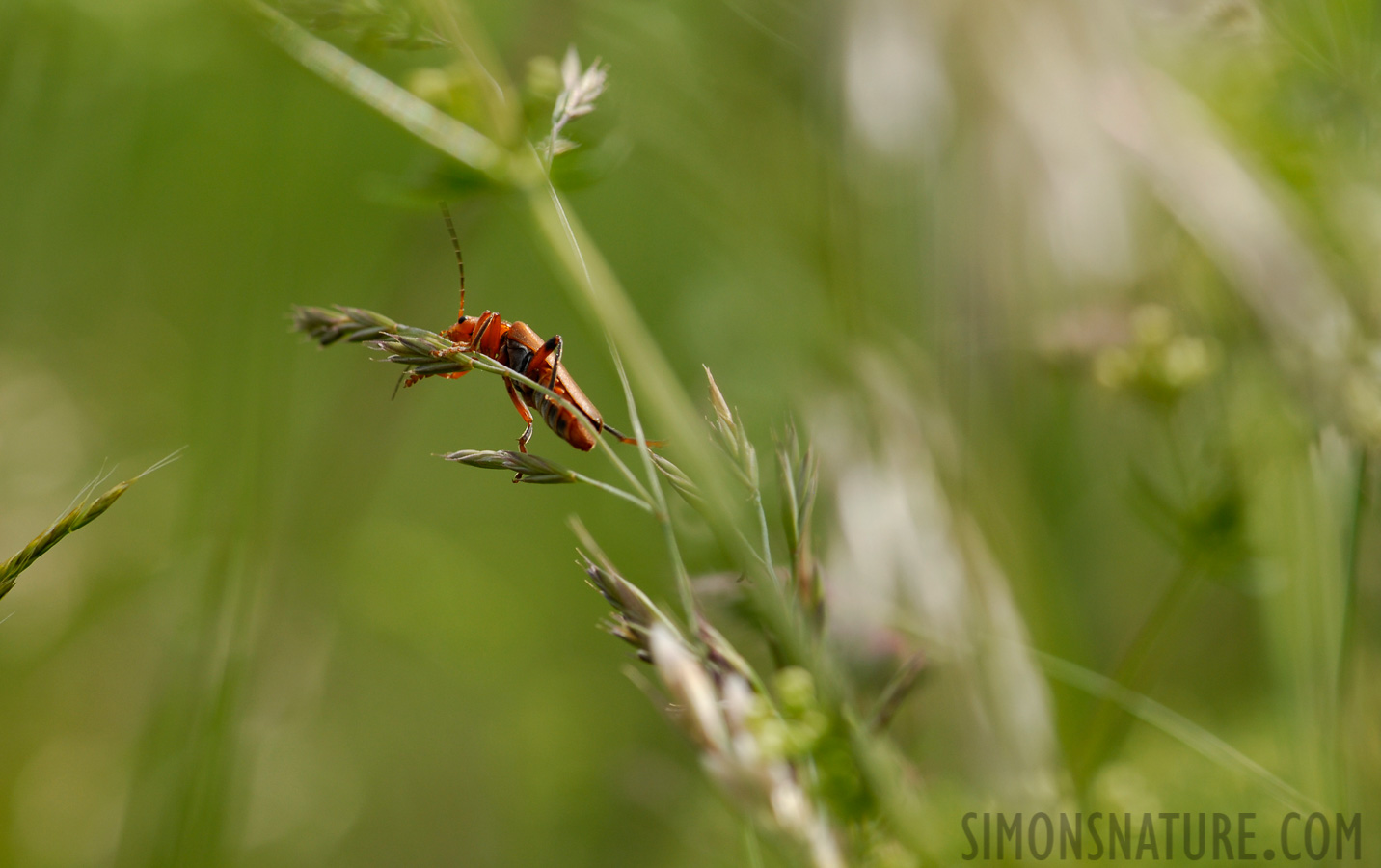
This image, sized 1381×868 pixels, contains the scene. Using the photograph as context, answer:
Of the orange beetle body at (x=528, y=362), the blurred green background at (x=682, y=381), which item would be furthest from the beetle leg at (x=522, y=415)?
the blurred green background at (x=682, y=381)

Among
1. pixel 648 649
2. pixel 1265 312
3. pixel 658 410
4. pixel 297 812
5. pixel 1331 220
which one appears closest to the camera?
pixel 648 649

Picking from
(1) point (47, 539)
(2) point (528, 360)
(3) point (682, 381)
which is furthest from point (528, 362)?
(3) point (682, 381)

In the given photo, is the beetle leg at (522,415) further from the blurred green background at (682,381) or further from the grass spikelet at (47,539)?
the grass spikelet at (47,539)

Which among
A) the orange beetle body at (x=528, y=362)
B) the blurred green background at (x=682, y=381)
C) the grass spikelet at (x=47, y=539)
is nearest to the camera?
the grass spikelet at (x=47, y=539)

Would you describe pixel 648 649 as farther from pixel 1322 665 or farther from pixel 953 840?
pixel 1322 665

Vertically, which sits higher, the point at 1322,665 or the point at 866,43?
the point at 866,43

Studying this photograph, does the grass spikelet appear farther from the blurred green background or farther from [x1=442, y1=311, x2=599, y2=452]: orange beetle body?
the blurred green background

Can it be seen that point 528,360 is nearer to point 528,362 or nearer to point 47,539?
point 528,362

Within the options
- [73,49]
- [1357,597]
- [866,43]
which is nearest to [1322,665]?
[1357,597]
